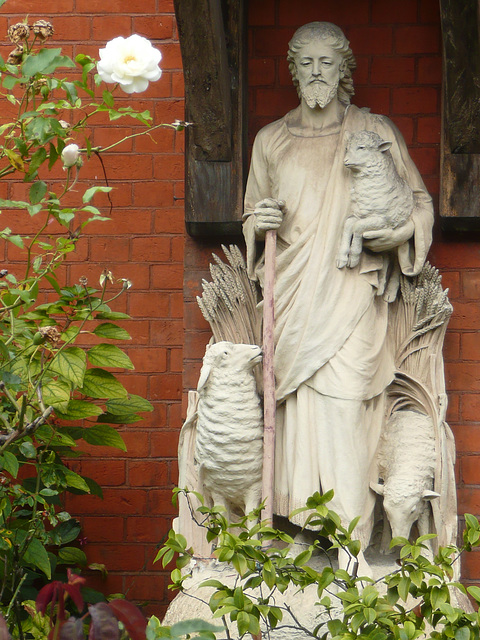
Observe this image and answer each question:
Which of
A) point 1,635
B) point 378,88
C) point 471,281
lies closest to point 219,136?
point 378,88

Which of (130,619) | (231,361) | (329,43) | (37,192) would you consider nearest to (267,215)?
(231,361)

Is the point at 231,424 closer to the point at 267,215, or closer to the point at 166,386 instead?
the point at 267,215

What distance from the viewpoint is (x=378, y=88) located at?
3.76 meters

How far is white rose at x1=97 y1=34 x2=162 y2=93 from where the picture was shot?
105 inches

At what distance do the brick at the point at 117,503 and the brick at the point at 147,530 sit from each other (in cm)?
4

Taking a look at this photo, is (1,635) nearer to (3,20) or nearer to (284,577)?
(284,577)

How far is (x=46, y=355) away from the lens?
370 cm

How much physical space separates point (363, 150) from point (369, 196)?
138mm

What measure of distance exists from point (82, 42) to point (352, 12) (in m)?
0.99

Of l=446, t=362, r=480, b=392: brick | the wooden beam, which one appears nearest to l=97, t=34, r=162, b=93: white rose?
the wooden beam

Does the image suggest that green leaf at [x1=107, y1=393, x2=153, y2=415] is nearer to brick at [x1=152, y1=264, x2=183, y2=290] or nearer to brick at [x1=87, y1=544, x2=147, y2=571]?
brick at [x1=152, y1=264, x2=183, y2=290]

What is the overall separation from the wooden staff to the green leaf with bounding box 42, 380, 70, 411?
591 millimetres

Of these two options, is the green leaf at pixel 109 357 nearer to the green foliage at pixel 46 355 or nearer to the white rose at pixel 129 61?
A: the green foliage at pixel 46 355

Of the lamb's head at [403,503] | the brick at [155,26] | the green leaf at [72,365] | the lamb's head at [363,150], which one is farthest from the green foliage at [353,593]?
the brick at [155,26]
